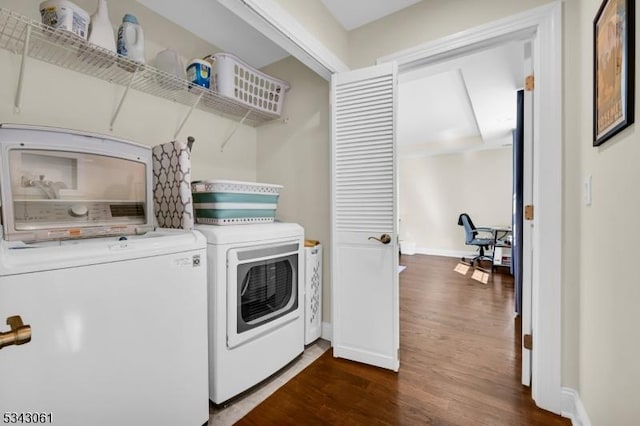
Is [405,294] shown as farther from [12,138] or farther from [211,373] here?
[12,138]

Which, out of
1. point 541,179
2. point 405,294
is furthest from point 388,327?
point 405,294

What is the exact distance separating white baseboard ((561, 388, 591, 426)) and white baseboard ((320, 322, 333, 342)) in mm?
1445

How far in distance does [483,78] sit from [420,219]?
4313mm

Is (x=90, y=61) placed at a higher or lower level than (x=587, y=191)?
higher

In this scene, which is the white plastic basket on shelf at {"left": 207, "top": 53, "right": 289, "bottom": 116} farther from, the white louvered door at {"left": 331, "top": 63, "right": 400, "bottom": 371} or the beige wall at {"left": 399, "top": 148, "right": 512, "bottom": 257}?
the beige wall at {"left": 399, "top": 148, "right": 512, "bottom": 257}

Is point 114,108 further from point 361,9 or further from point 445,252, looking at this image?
point 445,252

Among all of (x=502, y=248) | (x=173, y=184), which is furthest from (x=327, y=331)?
(x=502, y=248)

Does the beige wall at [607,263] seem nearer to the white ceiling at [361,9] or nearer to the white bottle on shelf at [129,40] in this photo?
the white ceiling at [361,9]

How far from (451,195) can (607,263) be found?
5.67 metres

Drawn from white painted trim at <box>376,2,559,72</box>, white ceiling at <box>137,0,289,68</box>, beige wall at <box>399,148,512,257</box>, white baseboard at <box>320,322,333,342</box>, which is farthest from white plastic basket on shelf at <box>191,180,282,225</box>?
beige wall at <box>399,148,512,257</box>

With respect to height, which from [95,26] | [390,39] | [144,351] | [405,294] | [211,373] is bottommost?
[405,294]

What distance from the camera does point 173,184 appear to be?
1.45m

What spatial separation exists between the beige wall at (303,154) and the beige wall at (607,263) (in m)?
1.53

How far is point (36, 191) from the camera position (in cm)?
111
